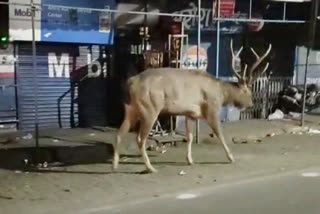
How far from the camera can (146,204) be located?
739 cm

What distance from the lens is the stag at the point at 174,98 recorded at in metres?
8.96

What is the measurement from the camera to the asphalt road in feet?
23.5

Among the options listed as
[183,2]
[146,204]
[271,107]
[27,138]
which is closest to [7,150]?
[27,138]

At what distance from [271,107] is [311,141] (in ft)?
10.4

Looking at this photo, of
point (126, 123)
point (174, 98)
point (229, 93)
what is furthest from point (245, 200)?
point (229, 93)

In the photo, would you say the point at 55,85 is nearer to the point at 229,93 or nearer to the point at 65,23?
the point at 65,23

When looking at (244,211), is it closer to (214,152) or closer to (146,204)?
(146,204)

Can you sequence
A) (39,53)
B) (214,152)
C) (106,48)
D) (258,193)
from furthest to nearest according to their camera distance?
1. (106,48)
2. (39,53)
3. (214,152)
4. (258,193)

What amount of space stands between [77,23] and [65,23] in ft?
0.85

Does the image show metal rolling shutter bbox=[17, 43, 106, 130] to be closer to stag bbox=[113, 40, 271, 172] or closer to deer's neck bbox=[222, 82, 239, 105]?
stag bbox=[113, 40, 271, 172]

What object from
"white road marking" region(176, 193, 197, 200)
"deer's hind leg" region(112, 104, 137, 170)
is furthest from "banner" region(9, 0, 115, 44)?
"white road marking" region(176, 193, 197, 200)

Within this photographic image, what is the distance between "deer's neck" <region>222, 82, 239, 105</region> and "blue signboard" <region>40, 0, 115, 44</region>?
3.04m

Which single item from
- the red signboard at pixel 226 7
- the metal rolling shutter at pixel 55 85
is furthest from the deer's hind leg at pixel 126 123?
the red signboard at pixel 226 7

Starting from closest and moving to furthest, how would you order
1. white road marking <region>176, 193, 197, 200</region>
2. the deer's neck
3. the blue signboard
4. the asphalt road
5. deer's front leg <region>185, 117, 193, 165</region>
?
the asphalt road, white road marking <region>176, 193, 197, 200</region>, deer's front leg <region>185, 117, 193, 165</region>, the deer's neck, the blue signboard
